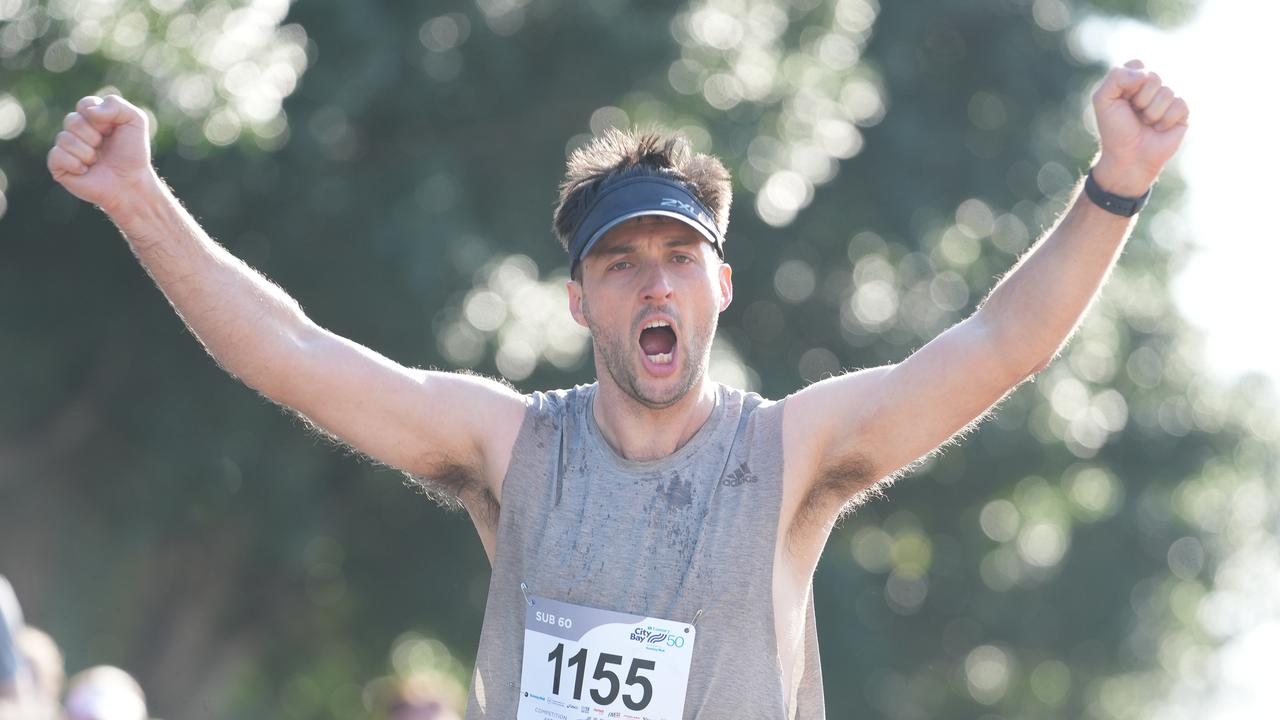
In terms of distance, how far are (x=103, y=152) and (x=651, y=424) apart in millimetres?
1309

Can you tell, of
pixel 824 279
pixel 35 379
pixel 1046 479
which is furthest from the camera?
pixel 1046 479

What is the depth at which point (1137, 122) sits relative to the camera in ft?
10.4

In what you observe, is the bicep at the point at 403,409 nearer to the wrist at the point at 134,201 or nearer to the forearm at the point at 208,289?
the forearm at the point at 208,289

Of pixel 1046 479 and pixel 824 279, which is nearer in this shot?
pixel 824 279

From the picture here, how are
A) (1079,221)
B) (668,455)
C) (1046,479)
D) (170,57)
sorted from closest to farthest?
(1079,221) < (668,455) < (170,57) < (1046,479)

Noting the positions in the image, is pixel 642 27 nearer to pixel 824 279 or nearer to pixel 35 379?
pixel 824 279

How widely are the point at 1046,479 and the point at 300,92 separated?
7.66 metres

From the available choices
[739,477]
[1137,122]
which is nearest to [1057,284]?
[1137,122]

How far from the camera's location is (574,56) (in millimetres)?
12406

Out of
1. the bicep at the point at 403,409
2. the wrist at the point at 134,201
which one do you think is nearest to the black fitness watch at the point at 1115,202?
the bicep at the point at 403,409

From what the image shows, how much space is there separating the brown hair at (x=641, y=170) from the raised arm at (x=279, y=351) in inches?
19.5

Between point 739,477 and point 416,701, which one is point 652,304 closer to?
point 739,477

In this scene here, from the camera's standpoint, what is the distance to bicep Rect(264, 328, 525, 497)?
3.53 meters

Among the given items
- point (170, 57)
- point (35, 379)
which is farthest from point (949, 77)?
point (35, 379)
